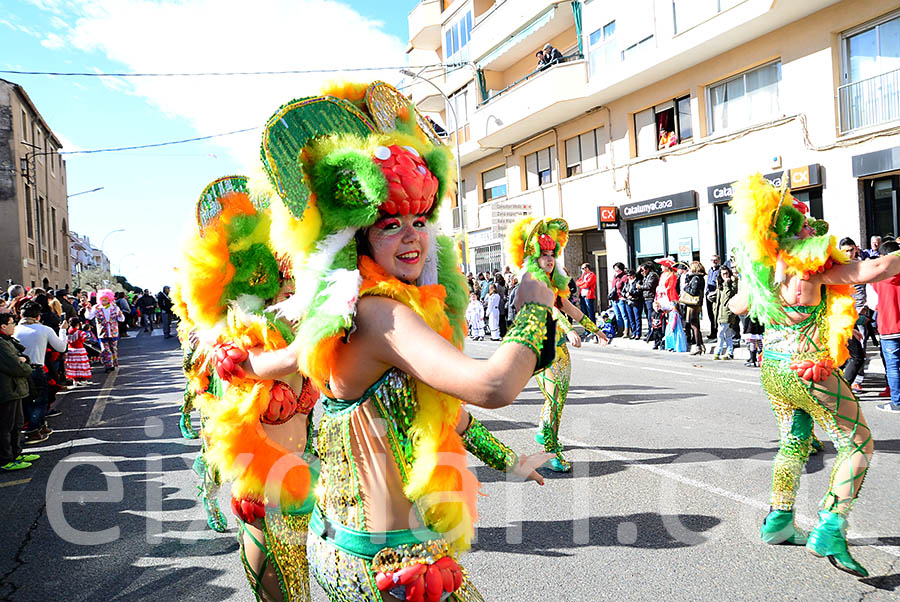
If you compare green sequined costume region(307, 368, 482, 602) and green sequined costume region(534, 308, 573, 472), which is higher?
green sequined costume region(307, 368, 482, 602)

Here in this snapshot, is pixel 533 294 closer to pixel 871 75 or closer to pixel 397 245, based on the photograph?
pixel 397 245

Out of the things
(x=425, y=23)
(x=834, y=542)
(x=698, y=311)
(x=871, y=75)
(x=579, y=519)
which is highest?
(x=425, y=23)

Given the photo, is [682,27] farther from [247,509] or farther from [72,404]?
[247,509]

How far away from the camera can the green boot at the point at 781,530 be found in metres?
3.69

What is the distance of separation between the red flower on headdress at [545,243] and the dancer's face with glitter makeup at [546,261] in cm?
3

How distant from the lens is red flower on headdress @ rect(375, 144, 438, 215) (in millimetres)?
1710

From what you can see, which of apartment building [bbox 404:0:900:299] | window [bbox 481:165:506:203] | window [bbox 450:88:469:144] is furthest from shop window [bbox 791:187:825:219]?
window [bbox 450:88:469:144]

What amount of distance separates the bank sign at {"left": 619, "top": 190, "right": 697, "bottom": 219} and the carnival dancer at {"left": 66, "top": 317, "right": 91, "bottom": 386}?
14322 millimetres

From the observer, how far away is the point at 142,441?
750 centimetres

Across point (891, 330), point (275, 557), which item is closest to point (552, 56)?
point (891, 330)

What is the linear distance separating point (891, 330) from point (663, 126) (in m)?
12.4

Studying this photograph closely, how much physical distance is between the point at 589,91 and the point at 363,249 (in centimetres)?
1916

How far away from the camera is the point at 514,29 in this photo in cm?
2331

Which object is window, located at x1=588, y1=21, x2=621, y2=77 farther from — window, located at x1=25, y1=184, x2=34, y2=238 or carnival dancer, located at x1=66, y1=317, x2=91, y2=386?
window, located at x1=25, y1=184, x2=34, y2=238
